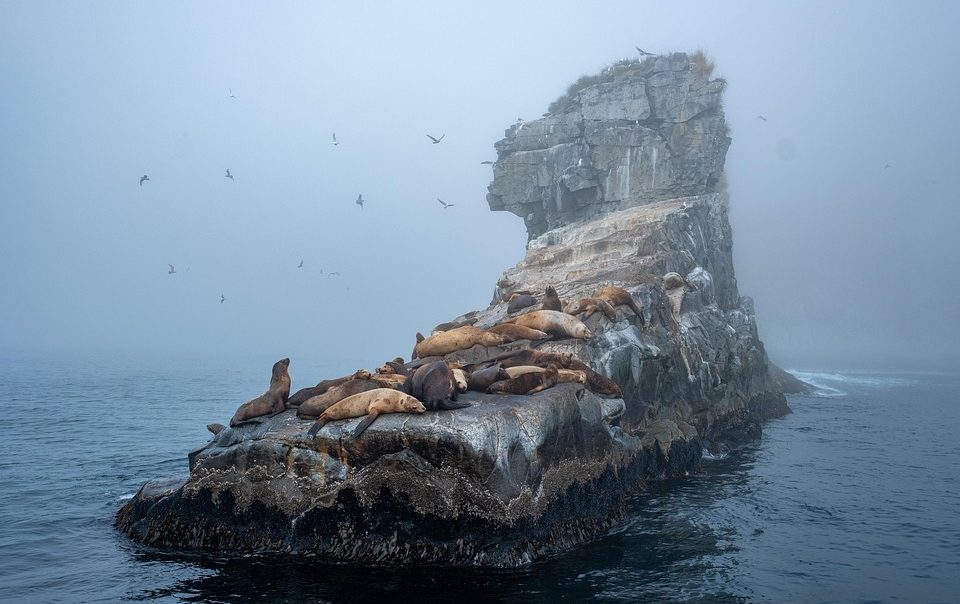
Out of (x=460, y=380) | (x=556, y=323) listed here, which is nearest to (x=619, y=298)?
(x=556, y=323)

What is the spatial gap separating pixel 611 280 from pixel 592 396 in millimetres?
8299

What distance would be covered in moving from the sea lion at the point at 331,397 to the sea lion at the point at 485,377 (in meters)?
1.90

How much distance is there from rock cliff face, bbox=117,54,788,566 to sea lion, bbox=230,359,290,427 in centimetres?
33

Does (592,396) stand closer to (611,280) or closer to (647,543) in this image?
(647,543)

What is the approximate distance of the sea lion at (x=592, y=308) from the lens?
1656cm

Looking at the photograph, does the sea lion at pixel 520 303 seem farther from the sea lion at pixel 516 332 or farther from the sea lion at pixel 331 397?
the sea lion at pixel 331 397

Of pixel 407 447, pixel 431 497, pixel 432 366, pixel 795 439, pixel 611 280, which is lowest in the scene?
pixel 795 439

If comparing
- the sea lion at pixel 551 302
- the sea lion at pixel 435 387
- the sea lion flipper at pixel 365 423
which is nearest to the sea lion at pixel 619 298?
the sea lion at pixel 551 302

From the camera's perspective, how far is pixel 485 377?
1270 centimetres

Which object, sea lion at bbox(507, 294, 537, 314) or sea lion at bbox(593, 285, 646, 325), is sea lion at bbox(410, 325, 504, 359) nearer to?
sea lion at bbox(507, 294, 537, 314)

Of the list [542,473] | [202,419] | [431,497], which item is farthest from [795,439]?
[202,419]

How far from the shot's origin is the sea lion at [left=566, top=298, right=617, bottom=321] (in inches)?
652

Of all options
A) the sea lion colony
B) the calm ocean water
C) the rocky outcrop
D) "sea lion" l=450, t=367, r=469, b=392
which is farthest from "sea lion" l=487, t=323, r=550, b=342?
the rocky outcrop

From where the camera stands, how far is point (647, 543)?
11523mm
